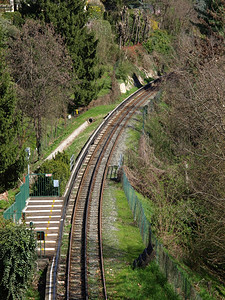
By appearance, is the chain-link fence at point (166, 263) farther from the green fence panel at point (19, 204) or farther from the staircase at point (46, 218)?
the green fence panel at point (19, 204)

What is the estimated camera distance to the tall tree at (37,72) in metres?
30.9

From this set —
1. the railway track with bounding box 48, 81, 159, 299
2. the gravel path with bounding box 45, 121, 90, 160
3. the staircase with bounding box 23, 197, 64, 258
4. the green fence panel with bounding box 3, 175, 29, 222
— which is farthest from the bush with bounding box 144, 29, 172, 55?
the green fence panel with bounding box 3, 175, 29, 222

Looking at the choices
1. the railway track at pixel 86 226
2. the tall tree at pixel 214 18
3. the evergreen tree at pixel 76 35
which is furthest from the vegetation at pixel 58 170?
the evergreen tree at pixel 76 35

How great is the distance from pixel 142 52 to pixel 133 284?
190 ft

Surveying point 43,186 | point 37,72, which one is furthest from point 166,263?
point 37,72

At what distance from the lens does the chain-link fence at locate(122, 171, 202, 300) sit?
12898mm

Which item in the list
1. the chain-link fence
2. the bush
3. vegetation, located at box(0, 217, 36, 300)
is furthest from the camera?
the bush

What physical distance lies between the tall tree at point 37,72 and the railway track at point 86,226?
4.95 metres

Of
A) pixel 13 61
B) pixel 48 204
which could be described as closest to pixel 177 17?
pixel 13 61

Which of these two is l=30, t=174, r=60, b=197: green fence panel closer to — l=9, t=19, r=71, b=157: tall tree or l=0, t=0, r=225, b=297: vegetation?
l=0, t=0, r=225, b=297: vegetation

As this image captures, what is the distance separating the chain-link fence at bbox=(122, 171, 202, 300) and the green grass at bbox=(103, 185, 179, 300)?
0.35 m

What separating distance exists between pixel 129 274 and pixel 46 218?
6.26 m

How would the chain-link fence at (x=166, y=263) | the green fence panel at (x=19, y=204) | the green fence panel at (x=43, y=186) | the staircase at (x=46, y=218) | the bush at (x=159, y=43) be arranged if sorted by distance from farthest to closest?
the bush at (x=159, y=43)
the green fence panel at (x=43, y=186)
the green fence panel at (x=19, y=204)
the staircase at (x=46, y=218)
the chain-link fence at (x=166, y=263)

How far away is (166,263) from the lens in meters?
15.0
